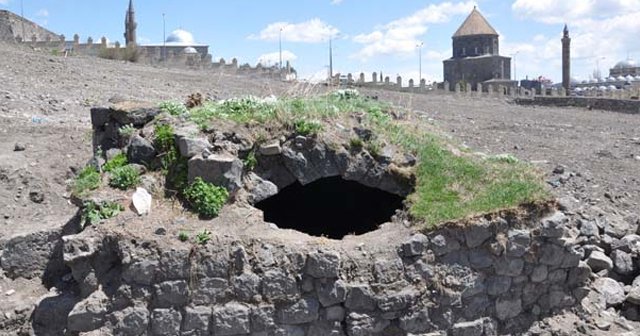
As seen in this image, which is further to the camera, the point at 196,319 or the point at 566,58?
the point at 566,58

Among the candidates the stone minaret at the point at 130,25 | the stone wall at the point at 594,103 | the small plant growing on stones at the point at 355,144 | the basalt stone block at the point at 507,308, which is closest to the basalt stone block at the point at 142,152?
the small plant growing on stones at the point at 355,144

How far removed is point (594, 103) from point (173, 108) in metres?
36.3

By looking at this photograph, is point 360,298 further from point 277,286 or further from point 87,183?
point 87,183

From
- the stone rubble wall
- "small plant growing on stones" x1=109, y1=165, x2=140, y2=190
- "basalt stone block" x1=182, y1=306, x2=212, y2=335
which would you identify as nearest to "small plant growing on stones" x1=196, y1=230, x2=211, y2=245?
the stone rubble wall

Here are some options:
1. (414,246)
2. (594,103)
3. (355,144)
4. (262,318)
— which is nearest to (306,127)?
(355,144)

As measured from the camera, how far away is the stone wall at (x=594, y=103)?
124 ft

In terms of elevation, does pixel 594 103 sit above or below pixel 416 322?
above

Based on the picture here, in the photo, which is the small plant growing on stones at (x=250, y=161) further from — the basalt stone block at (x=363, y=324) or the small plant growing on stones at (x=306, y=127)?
the basalt stone block at (x=363, y=324)

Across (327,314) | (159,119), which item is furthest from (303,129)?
(327,314)

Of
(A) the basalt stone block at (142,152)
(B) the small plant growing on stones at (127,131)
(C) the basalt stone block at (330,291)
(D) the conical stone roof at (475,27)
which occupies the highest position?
(D) the conical stone roof at (475,27)

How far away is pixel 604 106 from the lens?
39.2m

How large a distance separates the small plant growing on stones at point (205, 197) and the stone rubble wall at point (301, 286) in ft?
1.81

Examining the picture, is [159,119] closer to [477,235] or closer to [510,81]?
[477,235]

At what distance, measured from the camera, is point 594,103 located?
4066cm
